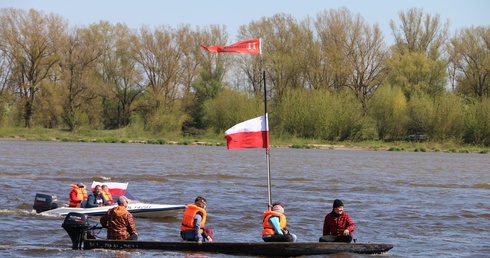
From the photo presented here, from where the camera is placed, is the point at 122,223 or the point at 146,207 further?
the point at 146,207

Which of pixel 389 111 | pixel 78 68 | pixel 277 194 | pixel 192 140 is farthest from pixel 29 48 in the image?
pixel 277 194

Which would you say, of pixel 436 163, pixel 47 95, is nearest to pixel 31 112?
pixel 47 95

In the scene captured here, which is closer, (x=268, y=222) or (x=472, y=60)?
(x=268, y=222)

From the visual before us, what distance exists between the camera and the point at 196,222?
2009 cm

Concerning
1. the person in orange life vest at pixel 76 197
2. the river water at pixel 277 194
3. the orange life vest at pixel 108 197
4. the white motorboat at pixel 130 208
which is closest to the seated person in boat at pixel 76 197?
the person in orange life vest at pixel 76 197

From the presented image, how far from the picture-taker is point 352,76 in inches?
3674

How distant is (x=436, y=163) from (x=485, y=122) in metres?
21.5

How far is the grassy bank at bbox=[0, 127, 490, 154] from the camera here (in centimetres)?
8669

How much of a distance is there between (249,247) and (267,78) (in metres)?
73.5

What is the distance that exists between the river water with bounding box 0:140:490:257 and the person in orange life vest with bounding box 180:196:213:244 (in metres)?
0.49

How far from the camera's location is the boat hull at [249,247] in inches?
791

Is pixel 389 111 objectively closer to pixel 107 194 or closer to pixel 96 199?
pixel 107 194

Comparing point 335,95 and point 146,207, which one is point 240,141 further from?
point 335,95

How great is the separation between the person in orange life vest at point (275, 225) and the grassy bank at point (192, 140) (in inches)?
2658
